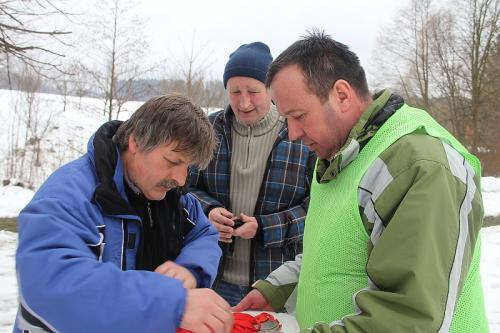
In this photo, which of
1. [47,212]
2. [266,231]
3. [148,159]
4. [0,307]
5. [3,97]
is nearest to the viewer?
[47,212]

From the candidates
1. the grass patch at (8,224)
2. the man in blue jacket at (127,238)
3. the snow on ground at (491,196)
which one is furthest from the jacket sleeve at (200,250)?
the snow on ground at (491,196)

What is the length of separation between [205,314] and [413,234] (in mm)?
543

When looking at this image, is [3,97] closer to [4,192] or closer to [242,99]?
[4,192]

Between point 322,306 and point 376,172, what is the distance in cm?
45

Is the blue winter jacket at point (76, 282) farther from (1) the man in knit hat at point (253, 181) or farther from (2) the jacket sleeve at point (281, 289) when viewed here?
(1) the man in knit hat at point (253, 181)

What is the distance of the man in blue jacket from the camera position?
1.02 metres

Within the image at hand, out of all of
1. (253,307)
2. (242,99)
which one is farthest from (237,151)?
(253,307)

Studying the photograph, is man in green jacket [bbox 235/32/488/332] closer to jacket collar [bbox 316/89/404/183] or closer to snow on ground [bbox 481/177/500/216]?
jacket collar [bbox 316/89/404/183]

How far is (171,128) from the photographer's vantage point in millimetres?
1438

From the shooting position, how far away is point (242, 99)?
247 centimetres

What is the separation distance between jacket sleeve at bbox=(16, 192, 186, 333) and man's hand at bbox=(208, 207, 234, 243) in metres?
1.13

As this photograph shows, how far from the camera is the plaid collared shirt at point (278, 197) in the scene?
7.66 ft

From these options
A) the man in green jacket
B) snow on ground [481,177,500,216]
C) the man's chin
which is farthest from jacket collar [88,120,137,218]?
snow on ground [481,177,500,216]

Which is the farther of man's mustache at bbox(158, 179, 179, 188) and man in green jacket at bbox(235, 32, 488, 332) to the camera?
man's mustache at bbox(158, 179, 179, 188)
